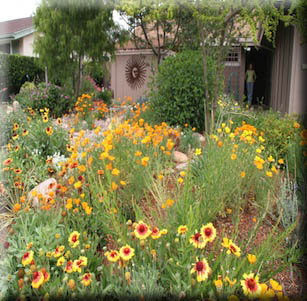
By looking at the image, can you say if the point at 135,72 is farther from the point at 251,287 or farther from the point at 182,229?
the point at 251,287

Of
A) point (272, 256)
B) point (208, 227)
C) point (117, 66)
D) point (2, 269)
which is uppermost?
point (117, 66)

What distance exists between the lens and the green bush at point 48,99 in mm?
8473

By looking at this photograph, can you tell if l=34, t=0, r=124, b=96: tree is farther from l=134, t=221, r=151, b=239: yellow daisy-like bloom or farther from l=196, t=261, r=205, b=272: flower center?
l=196, t=261, r=205, b=272: flower center

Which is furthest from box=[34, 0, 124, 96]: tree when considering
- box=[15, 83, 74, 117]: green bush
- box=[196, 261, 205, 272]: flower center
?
box=[196, 261, 205, 272]: flower center

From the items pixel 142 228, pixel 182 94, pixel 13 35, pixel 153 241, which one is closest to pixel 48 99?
pixel 182 94

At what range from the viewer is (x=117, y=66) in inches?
643

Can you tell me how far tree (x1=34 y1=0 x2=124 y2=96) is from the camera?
341 inches

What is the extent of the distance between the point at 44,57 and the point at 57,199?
705 centimetres

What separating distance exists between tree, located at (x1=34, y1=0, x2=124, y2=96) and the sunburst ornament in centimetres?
581

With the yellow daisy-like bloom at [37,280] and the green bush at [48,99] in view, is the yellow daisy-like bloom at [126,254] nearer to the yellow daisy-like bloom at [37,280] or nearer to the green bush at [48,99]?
the yellow daisy-like bloom at [37,280]

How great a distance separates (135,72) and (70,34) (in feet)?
23.7

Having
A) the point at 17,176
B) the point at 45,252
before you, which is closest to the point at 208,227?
the point at 45,252

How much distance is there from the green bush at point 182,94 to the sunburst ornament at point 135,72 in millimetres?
9805

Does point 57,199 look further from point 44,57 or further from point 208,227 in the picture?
point 44,57
